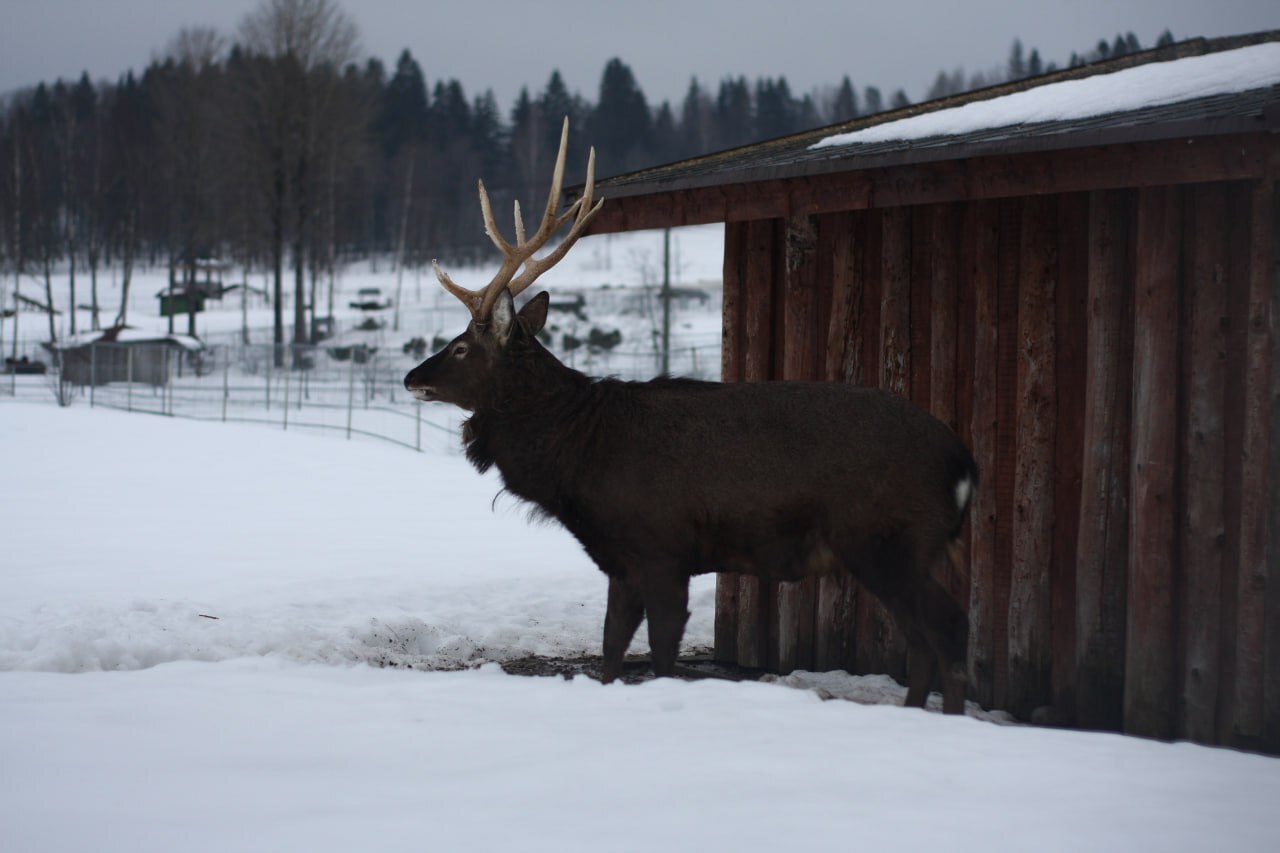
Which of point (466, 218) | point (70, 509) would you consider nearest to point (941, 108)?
point (70, 509)

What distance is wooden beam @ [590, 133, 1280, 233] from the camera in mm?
5488

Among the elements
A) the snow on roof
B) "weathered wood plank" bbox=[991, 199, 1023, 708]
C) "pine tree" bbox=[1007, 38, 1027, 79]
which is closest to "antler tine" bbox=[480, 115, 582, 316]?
the snow on roof

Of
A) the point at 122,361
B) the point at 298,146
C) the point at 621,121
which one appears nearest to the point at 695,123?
the point at 621,121

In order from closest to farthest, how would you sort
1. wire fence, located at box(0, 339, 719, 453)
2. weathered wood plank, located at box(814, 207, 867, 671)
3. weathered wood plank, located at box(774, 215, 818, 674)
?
1. weathered wood plank, located at box(814, 207, 867, 671)
2. weathered wood plank, located at box(774, 215, 818, 674)
3. wire fence, located at box(0, 339, 719, 453)

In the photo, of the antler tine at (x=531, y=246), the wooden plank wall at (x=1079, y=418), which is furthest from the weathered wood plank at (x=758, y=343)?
the antler tine at (x=531, y=246)

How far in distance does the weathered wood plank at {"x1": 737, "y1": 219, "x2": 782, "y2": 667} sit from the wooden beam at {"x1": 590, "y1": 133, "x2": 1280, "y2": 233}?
1.81ft

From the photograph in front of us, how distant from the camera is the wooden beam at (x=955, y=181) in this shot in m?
5.49

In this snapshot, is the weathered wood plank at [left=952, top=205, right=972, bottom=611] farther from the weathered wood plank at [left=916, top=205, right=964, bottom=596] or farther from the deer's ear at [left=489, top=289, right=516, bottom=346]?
the deer's ear at [left=489, top=289, right=516, bottom=346]

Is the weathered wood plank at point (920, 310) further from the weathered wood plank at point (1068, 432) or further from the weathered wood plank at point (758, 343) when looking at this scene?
the weathered wood plank at point (758, 343)

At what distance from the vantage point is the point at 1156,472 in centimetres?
597

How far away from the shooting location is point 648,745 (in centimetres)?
452

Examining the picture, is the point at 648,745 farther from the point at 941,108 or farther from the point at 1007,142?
the point at 941,108

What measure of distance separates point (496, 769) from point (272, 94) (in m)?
50.2

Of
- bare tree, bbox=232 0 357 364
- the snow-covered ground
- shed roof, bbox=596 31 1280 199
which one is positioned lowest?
the snow-covered ground
